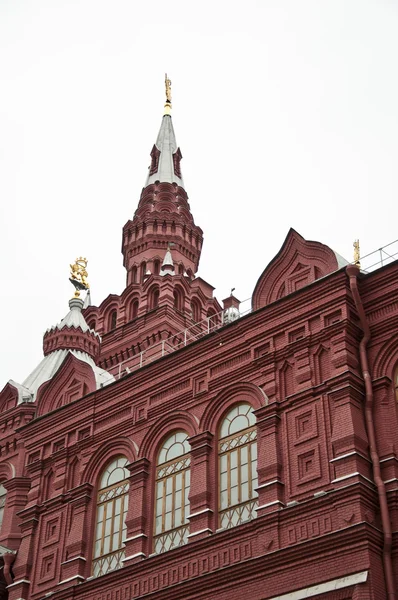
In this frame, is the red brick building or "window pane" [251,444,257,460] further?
"window pane" [251,444,257,460]

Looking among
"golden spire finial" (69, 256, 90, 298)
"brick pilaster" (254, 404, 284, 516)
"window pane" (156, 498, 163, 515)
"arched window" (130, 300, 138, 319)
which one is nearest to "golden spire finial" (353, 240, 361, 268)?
"brick pilaster" (254, 404, 284, 516)

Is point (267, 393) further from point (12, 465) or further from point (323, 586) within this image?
point (12, 465)

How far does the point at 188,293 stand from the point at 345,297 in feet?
80.7

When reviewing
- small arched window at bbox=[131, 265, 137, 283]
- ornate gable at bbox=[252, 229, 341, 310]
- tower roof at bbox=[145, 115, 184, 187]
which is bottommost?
ornate gable at bbox=[252, 229, 341, 310]

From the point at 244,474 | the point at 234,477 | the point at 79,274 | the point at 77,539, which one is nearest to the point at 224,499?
the point at 234,477

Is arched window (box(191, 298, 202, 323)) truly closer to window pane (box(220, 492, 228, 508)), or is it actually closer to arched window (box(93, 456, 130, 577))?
arched window (box(93, 456, 130, 577))

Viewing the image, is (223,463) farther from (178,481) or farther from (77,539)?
(77,539)

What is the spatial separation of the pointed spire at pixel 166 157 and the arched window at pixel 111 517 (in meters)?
30.0

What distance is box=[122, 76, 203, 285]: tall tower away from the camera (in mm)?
49312

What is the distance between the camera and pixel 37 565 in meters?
25.3

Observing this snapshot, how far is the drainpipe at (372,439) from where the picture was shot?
18641mm

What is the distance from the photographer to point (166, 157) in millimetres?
55062

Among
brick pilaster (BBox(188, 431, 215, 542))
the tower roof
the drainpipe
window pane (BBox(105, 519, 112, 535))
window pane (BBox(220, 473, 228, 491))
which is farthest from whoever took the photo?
the tower roof

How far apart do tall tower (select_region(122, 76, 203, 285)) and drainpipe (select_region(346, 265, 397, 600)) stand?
26566 mm
